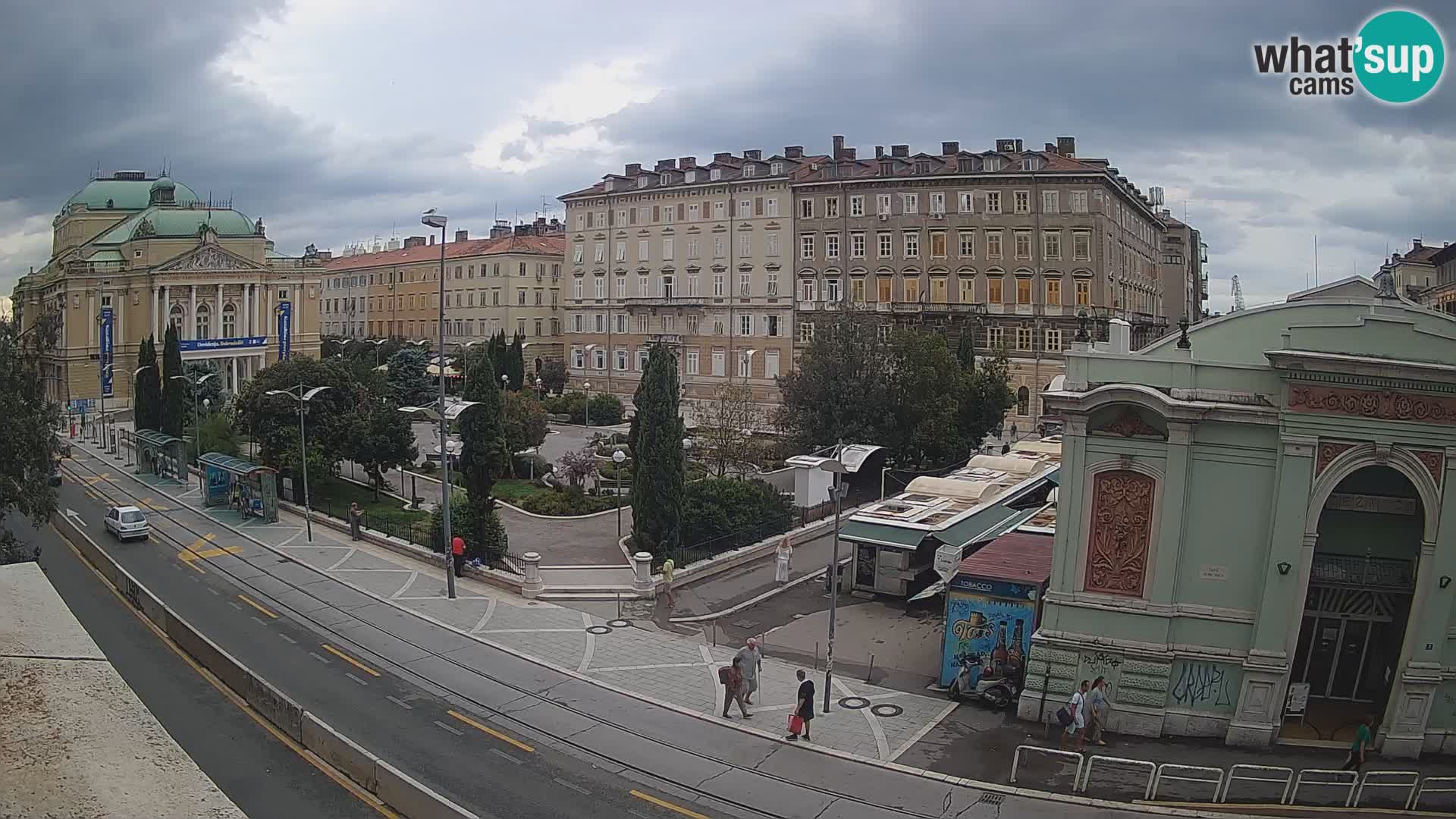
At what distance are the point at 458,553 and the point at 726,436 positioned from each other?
17445 mm

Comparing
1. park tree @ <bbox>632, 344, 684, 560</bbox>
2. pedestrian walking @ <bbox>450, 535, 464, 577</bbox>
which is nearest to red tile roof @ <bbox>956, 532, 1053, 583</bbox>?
park tree @ <bbox>632, 344, 684, 560</bbox>

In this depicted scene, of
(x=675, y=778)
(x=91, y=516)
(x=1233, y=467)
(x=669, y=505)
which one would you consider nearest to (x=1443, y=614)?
(x=1233, y=467)

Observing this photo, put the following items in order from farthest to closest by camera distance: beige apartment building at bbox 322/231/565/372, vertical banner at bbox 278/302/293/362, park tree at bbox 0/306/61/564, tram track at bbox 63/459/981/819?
1. beige apartment building at bbox 322/231/565/372
2. vertical banner at bbox 278/302/293/362
3. park tree at bbox 0/306/61/564
4. tram track at bbox 63/459/981/819

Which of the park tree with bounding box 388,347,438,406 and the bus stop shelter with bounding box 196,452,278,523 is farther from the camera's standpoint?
the park tree with bounding box 388,347,438,406

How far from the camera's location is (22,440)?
87.4 feet

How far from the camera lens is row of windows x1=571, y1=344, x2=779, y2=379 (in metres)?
75.3

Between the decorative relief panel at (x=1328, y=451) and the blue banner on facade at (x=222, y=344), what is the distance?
79720 millimetres

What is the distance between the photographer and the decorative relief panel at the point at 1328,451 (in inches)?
743

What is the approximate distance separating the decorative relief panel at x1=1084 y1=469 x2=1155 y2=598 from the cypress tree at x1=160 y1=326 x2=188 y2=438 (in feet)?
162

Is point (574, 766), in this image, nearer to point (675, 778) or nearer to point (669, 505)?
point (675, 778)

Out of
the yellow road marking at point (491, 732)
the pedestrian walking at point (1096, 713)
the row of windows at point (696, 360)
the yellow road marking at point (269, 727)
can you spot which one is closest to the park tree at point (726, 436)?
the row of windows at point (696, 360)

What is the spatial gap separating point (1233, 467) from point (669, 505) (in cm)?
1646

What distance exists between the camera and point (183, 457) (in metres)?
48.7

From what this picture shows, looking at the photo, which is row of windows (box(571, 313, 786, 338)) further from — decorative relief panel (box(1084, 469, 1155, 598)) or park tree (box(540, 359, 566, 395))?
decorative relief panel (box(1084, 469, 1155, 598))
